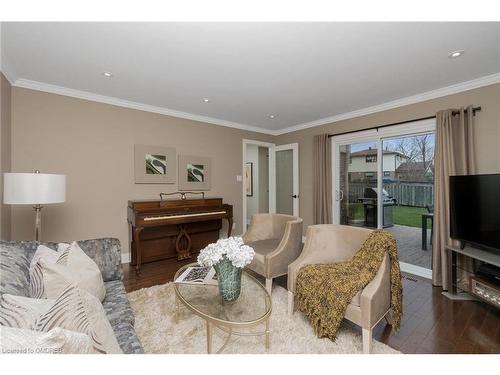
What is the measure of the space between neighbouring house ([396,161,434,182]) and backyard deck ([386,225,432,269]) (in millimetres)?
818

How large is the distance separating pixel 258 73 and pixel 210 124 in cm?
204

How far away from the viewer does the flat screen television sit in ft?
7.28

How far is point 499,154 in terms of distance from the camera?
254cm

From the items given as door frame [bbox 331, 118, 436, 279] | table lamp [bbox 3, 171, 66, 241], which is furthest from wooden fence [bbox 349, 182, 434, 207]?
table lamp [bbox 3, 171, 66, 241]

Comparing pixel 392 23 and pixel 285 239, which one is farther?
pixel 285 239

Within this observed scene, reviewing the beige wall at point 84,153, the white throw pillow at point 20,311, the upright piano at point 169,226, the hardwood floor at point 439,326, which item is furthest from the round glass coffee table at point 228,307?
the beige wall at point 84,153

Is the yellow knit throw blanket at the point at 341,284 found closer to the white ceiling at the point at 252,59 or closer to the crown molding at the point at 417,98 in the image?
the white ceiling at the point at 252,59

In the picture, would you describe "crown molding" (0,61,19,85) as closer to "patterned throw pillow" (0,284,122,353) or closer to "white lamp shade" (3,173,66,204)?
"white lamp shade" (3,173,66,204)

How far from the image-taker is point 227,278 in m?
1.61

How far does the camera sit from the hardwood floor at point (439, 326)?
173 centimetres

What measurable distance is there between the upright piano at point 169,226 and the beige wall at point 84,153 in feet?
1.04

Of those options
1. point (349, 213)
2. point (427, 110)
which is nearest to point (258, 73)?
point (427, 110)

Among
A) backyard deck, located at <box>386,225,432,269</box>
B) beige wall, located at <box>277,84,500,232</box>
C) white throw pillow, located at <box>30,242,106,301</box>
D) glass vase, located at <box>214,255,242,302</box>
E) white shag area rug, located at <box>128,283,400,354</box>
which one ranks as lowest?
white shag area rug, located at <box>128,283,400,354</box>

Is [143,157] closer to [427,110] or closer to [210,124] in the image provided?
[210,124]
